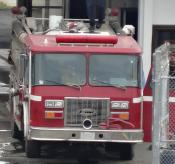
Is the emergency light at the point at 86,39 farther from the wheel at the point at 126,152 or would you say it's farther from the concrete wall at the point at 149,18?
the concrete wall at the point at 149,18

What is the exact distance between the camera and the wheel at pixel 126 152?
1521cm

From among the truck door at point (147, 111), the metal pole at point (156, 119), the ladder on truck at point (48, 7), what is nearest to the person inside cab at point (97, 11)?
the truck door at point (147, 111)

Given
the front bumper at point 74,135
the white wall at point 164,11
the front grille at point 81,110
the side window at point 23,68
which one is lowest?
the front bumper at point 74,135

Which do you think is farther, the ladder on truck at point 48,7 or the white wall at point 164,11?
the ladder on truck at point 48,7

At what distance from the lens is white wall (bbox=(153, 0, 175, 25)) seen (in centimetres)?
2203

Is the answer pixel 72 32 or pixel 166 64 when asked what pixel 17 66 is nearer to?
pixel 72 32

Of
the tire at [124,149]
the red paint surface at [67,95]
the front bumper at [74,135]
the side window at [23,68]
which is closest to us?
the front bumper at [74,135]

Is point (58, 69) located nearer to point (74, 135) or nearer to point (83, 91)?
point (83, 91)

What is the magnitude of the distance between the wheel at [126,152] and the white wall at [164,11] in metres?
7.48

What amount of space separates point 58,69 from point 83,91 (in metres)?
0.65

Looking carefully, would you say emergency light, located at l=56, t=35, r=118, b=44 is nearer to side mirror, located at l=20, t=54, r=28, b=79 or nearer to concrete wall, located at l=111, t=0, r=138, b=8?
side mirror, located at l=20, t=54, r=28, b=79

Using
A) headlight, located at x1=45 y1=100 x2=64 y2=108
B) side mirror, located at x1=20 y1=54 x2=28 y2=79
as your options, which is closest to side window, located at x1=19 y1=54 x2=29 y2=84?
side mirror, located at x1=20 y1=54 x2=28 y2=79

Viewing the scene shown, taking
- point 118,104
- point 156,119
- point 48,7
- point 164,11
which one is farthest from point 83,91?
point 48,7

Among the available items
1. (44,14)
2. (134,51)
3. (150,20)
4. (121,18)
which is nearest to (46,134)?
(134,51)
